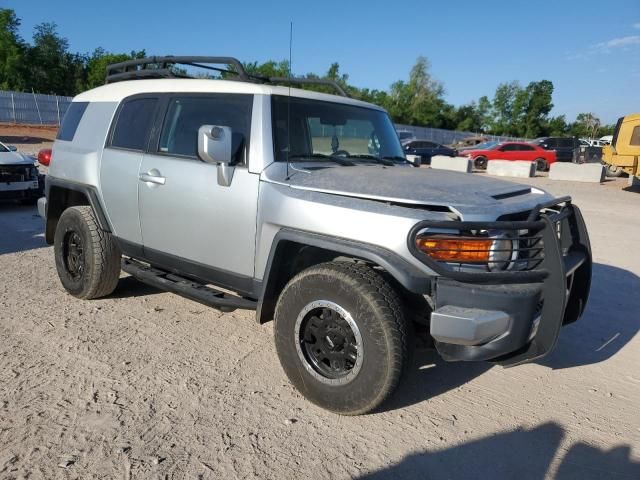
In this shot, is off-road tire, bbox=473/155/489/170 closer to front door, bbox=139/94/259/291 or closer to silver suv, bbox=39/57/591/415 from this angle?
silver suv, bbox=39/57/591/415

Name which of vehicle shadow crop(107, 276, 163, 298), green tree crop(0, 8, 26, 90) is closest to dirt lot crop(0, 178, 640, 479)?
vehicle shadow crop(107, 276, 163, 298)

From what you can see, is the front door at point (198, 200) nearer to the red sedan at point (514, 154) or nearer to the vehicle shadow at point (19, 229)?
the vehicle shadow at point (19, 229)

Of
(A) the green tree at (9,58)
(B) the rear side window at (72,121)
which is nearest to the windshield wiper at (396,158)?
(B) the rear side window at (72,121)

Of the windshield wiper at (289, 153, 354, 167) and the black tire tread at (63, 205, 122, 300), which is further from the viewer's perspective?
the black tire tread at (63, 205, 122, 300)

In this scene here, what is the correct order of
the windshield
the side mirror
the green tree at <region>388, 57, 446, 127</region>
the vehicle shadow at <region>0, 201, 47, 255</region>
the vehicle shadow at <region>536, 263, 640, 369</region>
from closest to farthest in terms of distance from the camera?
1. the side mirror
2. the windshield
3. the vehicle shadow at <region>536, 263, 640, 369</region>
4. the vehicle shadow at <region>0, 201, 47, 255</region>
5. the green tree at <region>388, 57, 446, 127</region>

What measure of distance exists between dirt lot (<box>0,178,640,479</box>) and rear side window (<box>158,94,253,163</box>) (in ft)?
5.10

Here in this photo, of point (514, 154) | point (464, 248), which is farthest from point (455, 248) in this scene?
point (514, 154)

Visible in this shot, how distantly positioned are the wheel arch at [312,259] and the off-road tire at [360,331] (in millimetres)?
126

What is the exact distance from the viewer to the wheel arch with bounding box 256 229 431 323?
262cm

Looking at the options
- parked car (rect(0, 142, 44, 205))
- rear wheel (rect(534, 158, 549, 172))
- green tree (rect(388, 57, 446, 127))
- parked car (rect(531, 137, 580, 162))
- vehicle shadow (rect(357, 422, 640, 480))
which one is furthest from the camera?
green tree (rect(388, 57, 446, 127))

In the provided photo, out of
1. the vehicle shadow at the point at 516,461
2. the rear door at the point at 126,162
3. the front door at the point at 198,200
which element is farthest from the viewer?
the rear door at the point at 126,162

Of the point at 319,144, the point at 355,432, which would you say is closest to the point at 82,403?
the point at 355,432

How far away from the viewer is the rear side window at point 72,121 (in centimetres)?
495

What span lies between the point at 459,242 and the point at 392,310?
0.53 metres
